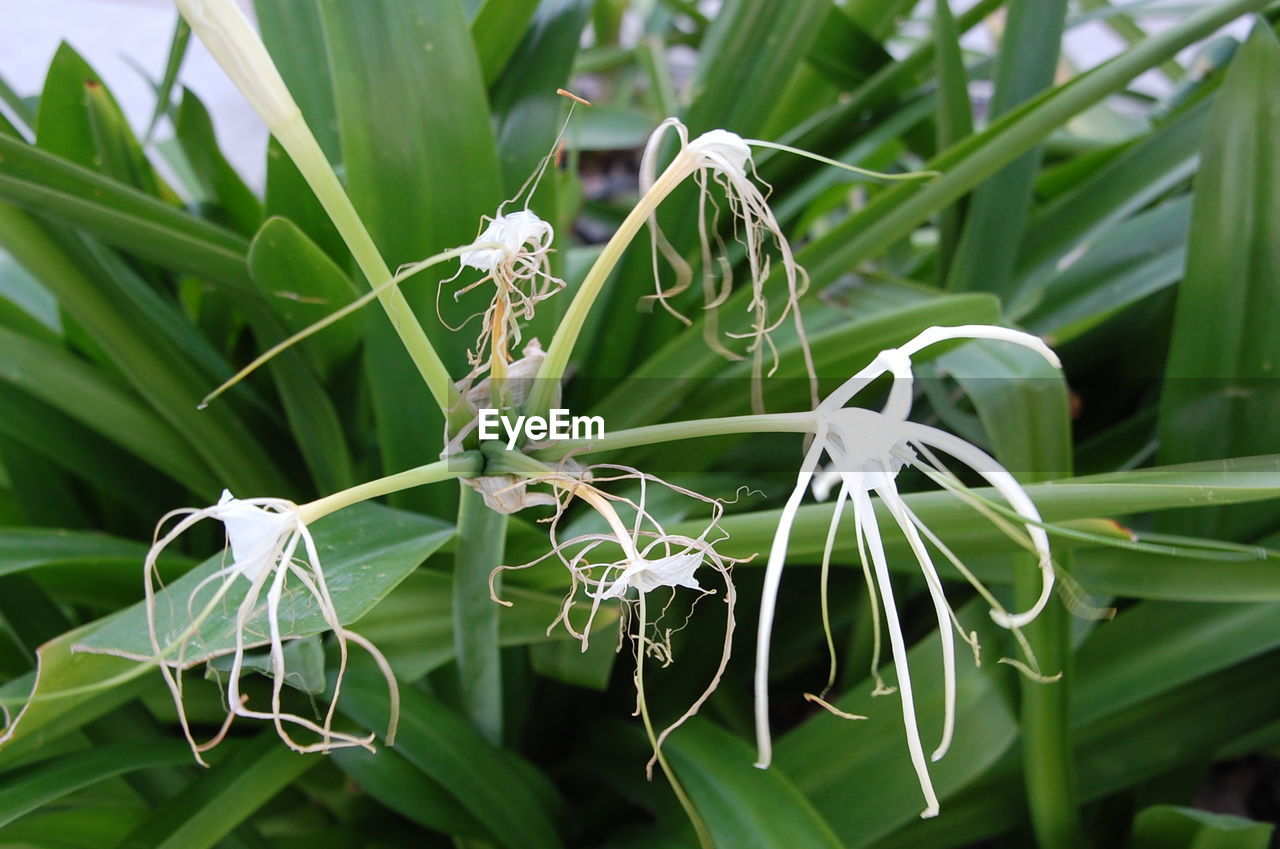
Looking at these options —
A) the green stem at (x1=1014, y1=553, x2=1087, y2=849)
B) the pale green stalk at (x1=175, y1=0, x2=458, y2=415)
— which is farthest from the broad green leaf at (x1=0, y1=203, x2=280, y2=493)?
the green stem at (x1=1014, y1=553, x2=1087, y2=849)

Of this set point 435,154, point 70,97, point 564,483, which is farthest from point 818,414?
point 70,97

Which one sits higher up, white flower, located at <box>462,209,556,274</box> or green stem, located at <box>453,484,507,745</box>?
white flower, located at <box>462,209,556,274</box>

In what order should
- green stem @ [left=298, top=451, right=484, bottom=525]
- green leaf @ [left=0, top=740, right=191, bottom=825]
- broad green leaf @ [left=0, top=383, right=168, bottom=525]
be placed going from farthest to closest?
1. broad green leaf @ [left=0, top=383, right=168, bottom=525]
2. green leaf @ [left=0, top=740, right=191, bottom=825]
3. green stem @ [left=298, top=451, right=484, bottom=525]

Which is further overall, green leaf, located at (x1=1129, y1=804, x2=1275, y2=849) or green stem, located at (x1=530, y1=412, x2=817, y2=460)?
green leaf, located at (x1=1129, y1=804, x2=1275, y2=849)

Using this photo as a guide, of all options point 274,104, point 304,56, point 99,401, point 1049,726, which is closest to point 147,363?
point 99,401

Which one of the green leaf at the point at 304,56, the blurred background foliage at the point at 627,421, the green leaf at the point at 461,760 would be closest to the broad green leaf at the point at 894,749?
the blurred background foliage at the point at 627,421

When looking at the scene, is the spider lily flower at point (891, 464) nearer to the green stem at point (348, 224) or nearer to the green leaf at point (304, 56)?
the green stem at point (348, 224)

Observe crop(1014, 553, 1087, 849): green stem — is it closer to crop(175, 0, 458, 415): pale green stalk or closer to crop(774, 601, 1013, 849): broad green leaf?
crop(774, 601, 1013, 849): broad green leaf
